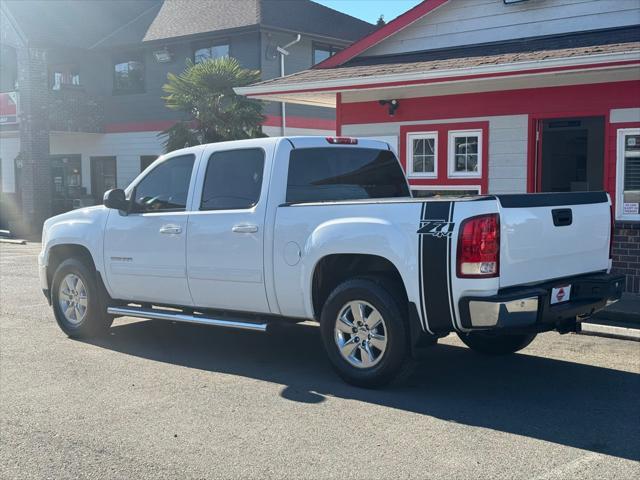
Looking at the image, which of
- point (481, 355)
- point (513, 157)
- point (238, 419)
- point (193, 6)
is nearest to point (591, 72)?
point (513, 157)

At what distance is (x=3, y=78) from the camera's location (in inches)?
1093

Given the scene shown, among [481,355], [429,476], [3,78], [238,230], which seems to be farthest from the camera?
[3,78]

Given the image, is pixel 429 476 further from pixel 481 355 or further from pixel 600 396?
pixel 481 355

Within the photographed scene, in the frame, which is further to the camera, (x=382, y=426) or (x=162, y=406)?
(x=162, y=406)

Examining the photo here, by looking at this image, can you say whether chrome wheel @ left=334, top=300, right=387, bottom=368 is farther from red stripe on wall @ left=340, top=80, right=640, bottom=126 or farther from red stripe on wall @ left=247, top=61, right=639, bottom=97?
red stripe on wall @ left=340, top=80, right=640, bottom=126

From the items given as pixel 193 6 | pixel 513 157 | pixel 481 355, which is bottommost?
pixel 481 355

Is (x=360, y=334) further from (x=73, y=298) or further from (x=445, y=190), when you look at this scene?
(x=445, y=190)

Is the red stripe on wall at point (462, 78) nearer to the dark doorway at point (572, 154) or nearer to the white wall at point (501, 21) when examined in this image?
the dark doorway at point (572, 154)

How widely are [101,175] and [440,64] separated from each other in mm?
17356

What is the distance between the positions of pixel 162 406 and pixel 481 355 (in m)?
3.13

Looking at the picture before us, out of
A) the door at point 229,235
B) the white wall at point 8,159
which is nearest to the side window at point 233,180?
the door at point 229,235

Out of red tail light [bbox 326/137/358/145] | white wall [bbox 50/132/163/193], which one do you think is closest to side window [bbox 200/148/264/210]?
red tail light [bbox 326/137/358/145]

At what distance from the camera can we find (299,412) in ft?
18.1

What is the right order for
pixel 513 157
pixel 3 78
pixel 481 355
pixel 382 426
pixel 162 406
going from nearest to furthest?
pixel 382 426 → pixel 162 406 → pixel 481 355 → pixel 513 157 → pixel 3 78
